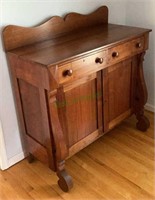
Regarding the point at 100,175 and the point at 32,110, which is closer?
the point at 32,110

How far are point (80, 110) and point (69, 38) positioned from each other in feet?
1.60

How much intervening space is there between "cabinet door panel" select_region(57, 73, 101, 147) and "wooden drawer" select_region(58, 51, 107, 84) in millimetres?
73

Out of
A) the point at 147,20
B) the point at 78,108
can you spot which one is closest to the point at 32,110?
the point at 78,108

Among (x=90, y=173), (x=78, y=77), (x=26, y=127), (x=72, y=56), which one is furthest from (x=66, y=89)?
(x=90, y=173)

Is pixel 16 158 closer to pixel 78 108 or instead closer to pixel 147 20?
pixel 78 108

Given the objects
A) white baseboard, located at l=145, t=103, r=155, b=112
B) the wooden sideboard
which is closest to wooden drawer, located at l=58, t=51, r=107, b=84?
the wooden sideboard

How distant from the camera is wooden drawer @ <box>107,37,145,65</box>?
5.53 ft

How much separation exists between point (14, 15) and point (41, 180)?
3.59ft

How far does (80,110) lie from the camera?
67.2 inches

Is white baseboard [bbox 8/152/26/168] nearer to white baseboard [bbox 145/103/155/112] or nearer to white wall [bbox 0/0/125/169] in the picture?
white wall [bbox 0/0/125/169]

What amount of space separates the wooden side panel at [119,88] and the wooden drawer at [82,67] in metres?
0.18

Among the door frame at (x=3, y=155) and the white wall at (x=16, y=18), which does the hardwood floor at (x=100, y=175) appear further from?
the white wall at (x=16, y=18)

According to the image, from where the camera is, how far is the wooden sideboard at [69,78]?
1466 mm

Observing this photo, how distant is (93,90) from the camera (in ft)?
5.68
